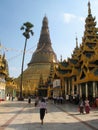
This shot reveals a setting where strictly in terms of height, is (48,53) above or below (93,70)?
above

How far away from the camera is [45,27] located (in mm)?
120188

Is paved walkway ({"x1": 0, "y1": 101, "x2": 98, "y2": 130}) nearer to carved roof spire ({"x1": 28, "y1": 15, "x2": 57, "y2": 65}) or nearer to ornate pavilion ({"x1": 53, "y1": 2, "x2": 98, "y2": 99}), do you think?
ornate pavilion ({"x1": 53, "y1": 2, "x2": 98, "y2": 99})

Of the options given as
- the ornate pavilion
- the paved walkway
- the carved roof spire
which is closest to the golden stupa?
the carved roof spire

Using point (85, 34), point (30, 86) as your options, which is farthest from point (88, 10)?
point (30, 86)

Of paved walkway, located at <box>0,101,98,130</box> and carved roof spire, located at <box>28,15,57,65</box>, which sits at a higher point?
carved roof spire, located at <box>28,15,57,65</box>

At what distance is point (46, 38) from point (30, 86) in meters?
20.3

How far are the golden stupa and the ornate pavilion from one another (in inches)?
1846

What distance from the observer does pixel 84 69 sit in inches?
1657

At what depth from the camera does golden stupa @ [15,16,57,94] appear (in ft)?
364

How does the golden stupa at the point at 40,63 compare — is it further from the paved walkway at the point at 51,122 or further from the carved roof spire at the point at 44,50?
the paved walkway at the point at 51,122

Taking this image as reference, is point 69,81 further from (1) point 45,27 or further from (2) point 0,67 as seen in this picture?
(1) point 45,27

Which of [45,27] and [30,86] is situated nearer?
[30,86]

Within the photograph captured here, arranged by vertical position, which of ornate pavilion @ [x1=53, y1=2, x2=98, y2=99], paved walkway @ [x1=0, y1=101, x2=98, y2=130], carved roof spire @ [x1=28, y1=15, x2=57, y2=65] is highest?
carved roof spire @ [x1=28, y1=15, x2=57, y2=65]

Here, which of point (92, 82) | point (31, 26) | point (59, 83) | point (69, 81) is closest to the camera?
point (92, 82)
